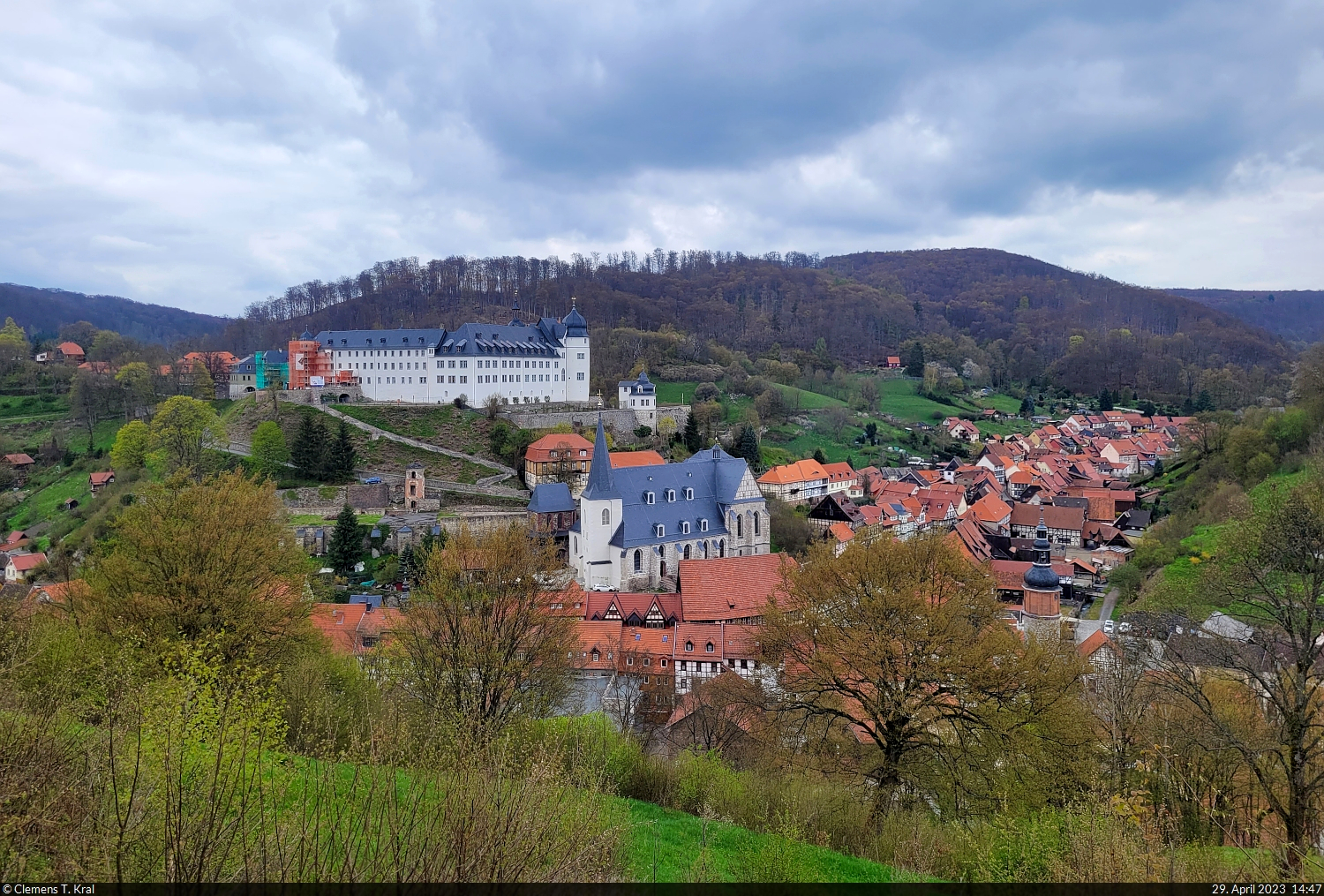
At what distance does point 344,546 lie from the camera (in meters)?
37.8

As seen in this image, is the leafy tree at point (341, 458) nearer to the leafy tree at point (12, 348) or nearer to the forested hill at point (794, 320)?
the forested hill at point (794, 320)

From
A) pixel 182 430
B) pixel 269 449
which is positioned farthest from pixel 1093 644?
pixel 182 430

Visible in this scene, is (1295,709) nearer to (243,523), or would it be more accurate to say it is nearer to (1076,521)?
(243,523)

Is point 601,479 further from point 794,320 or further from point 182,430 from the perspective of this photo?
point 794,320

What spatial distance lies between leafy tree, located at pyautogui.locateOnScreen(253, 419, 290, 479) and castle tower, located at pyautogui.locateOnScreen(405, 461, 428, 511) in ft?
32.2

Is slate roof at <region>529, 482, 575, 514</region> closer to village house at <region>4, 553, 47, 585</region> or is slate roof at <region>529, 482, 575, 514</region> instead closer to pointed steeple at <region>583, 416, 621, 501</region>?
pointed steeple at <region>583, 416, 621, 501</region>

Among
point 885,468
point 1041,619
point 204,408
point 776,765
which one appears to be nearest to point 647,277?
point 885,468

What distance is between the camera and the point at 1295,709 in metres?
10.4

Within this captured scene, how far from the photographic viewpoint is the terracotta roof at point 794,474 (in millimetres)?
58344

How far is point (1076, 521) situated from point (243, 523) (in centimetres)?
5513

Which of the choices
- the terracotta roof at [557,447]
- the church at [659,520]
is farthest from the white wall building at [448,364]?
the church at [659,520]

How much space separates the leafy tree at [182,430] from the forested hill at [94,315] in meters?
122

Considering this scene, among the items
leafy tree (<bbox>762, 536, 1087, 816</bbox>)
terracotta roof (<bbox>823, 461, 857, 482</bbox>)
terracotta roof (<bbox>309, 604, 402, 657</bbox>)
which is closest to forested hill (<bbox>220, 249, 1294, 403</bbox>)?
terracotta roof (<bbox>823, 461, 857, 482</bbox>)

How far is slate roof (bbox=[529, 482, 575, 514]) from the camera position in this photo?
139ft
